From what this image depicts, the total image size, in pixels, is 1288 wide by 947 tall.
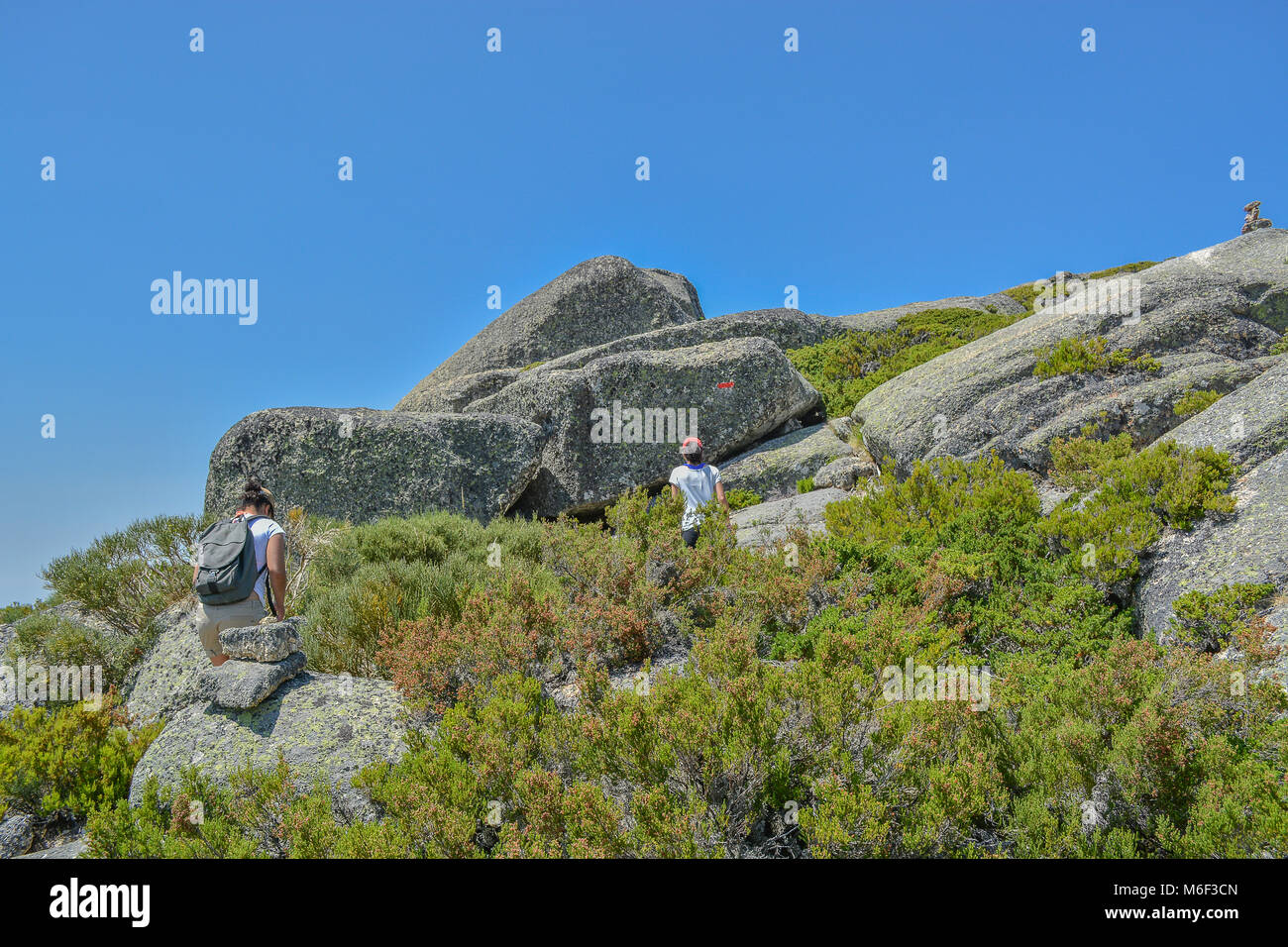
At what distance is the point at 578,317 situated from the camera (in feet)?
86.7

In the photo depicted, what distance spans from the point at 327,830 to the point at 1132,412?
11.0 metres

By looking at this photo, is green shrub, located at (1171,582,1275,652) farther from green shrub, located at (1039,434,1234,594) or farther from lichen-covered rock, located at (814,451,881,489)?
lichen-covered rock, located at (814,451,881,489)

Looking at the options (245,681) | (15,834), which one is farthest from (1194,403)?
(15,834)

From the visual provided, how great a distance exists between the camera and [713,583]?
763 cm

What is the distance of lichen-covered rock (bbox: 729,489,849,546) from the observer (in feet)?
32.3

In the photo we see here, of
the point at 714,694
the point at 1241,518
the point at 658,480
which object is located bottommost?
the point at 714,694

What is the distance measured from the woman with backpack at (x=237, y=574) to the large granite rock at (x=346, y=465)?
7.06 metres

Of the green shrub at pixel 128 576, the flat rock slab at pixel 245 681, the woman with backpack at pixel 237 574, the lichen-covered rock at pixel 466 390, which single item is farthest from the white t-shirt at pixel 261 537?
the lichen-covered rock at pixel 466 390

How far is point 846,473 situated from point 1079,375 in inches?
158

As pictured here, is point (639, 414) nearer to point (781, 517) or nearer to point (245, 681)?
point (781, 517)

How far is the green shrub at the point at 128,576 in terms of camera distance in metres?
9.77
